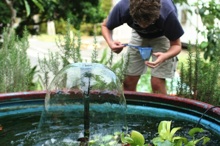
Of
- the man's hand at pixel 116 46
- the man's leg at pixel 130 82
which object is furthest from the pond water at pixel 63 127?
the man's leg at pixel 130 82

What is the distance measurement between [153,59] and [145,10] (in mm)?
925

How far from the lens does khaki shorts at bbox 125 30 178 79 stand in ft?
11.4

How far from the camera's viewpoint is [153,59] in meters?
3.56

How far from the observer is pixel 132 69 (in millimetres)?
3703

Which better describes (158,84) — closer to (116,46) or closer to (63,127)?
(116,46)

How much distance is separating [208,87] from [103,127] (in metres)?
1.28

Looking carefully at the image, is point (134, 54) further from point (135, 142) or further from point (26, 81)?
point (135, 142)

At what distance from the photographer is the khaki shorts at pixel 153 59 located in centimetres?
346

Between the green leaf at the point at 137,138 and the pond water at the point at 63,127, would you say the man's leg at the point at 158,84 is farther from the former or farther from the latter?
the green leaf at the point at 137,138

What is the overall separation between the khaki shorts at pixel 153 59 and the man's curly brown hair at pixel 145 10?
675 millimetres

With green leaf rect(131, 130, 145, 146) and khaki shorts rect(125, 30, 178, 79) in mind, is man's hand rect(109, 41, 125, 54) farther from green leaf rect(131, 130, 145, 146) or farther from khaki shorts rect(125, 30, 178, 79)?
green leaf rect(131, 130, 145, 146)

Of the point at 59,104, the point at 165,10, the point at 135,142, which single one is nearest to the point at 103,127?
the point at 59,104

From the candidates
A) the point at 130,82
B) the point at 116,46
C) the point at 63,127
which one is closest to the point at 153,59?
the point at 130,82

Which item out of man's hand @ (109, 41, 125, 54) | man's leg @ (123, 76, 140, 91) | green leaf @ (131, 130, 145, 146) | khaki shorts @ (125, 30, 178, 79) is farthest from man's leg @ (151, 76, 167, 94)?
green leaf @ (131, 130, 145, 146)
